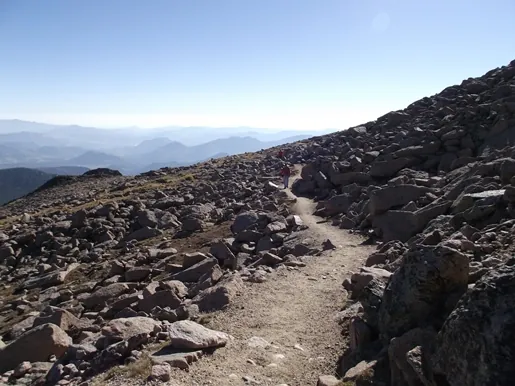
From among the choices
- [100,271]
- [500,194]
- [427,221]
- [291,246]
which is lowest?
[100,271]

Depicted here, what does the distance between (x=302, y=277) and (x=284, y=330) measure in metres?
4.95

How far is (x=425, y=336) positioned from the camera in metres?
8.07

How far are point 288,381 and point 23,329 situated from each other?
43.7ft

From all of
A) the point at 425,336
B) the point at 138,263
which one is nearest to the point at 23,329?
the point at 138,263

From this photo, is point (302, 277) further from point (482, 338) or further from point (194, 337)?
point (482, 338)

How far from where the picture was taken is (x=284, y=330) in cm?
1317

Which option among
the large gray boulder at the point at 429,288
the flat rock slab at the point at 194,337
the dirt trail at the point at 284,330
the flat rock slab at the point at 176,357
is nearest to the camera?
the large gray boulder at the point at 429,288

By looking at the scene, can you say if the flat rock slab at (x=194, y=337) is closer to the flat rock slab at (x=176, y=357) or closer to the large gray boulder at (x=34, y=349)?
the flat rock slab at (x=176, y=357)

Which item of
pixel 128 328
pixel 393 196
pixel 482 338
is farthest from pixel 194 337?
pixel 393 196

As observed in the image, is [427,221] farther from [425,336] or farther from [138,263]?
[138,263]

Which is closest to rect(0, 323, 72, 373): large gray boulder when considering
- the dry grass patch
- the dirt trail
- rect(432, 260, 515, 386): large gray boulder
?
the dry grass patch

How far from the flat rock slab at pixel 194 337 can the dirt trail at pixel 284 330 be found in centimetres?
29

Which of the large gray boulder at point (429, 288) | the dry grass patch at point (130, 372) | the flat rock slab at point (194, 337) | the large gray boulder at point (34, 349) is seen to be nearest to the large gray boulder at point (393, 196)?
the flat rock slab at point (194, 337)

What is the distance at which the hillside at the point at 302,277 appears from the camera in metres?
8.70
